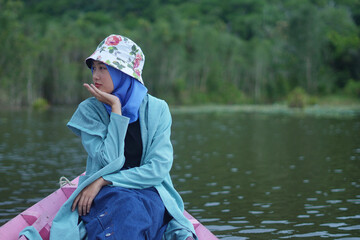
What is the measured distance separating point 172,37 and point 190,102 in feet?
25.8

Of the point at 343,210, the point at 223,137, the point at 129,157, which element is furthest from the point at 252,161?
the point at 129,157

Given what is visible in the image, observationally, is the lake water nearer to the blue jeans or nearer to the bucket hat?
the blue jeans

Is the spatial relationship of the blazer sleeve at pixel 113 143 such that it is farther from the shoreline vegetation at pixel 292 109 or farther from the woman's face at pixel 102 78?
the shoreline vegetation at pixel 292 109

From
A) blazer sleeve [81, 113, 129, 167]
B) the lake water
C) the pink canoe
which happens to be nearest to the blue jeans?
blazer sleeve [81, 113, 129, 167]

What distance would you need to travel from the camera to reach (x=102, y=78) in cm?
303

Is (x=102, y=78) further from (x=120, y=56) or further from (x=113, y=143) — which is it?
(x=113, y=143)

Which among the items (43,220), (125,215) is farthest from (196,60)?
(125,215)

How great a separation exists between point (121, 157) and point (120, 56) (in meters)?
0.57

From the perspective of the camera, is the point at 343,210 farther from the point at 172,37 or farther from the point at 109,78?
the point at 172,37

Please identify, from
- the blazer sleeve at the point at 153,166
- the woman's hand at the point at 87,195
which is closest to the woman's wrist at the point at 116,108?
the blazer sleeve at the point at 153,166

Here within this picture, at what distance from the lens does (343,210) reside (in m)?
6.11

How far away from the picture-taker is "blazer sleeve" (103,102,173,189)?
9.71 ft

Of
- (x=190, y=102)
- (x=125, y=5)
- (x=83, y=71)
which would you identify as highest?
(x=125, y=5)

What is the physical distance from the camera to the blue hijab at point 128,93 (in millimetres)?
3051
